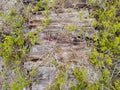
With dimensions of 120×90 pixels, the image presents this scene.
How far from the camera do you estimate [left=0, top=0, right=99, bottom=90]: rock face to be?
291 centimetres

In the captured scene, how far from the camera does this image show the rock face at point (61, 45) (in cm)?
291

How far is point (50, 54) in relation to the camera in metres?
3.05

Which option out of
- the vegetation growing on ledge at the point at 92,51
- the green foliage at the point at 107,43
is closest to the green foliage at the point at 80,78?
the vegetation growing on ledge at the point at 92,51

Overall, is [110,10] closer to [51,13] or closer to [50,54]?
[51,13]

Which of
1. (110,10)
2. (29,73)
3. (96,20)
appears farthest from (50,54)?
(110,10)

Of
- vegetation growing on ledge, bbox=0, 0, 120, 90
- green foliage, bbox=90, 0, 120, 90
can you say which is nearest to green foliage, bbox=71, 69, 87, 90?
vegetation growing on ledge, bbox=0, 0, 120, 90

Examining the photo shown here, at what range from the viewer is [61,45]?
10.3 feet

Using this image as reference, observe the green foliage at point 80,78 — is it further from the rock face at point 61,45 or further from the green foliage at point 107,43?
the green foliage at point 107,43

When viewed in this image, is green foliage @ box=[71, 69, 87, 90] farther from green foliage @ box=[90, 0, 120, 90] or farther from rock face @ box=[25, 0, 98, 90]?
green foliage @ box=[90, 0, 120, 90]

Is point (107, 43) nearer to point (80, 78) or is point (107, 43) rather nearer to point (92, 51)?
point (92, 51)

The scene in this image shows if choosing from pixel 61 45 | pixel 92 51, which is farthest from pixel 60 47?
pixel 92 51

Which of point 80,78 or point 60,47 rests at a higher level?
point 60,47

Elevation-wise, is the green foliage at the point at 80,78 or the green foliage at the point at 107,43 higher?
the green foliage at the point at 107,43

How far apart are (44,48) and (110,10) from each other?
1010 mm
